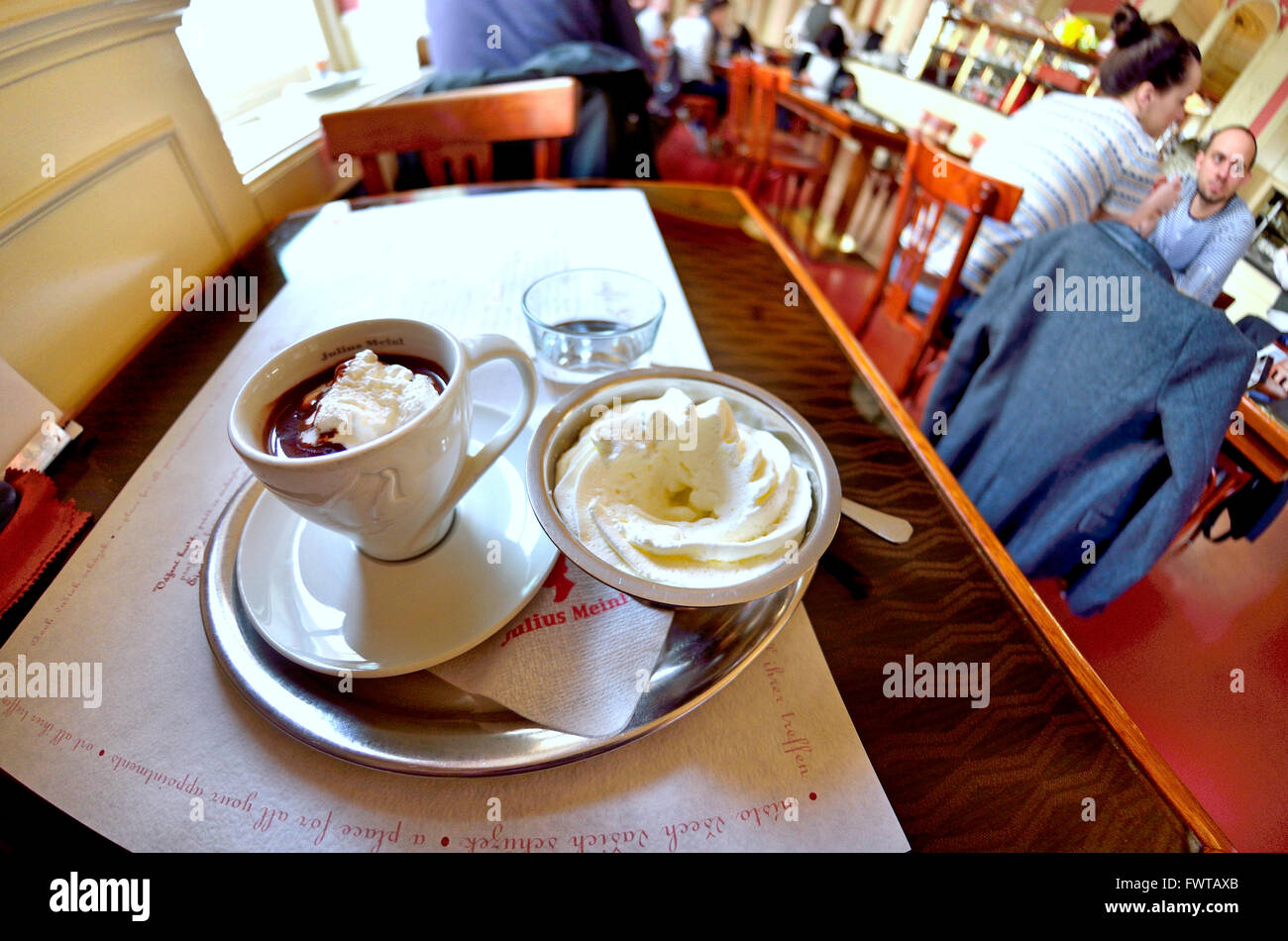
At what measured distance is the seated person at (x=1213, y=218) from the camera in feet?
3.27

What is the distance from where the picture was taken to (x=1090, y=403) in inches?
34.0

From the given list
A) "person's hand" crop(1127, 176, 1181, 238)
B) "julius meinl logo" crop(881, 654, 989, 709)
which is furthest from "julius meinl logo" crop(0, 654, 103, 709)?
"person's hand" crop(1127, 176, 1181, 238)

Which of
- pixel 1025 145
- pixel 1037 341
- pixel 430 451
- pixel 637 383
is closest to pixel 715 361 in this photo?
pixel 637 383

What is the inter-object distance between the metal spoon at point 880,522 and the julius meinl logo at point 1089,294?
0.56 metres

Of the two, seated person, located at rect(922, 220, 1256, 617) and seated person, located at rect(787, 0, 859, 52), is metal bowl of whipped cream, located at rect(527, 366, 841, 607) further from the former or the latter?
seated person, located at rect(787, 0, 859, 52)

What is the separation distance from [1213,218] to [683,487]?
4.39 feet

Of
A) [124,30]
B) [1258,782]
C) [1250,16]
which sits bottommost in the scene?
[1258,782]

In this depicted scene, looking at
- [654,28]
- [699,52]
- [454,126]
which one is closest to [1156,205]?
[454,126]

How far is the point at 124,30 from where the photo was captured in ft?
2.48

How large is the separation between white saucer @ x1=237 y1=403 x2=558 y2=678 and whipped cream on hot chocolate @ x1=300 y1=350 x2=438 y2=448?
5.2 inches

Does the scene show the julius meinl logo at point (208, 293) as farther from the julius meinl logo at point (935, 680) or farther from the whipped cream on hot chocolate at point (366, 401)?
the julius meinl logo at point (935, 680)
